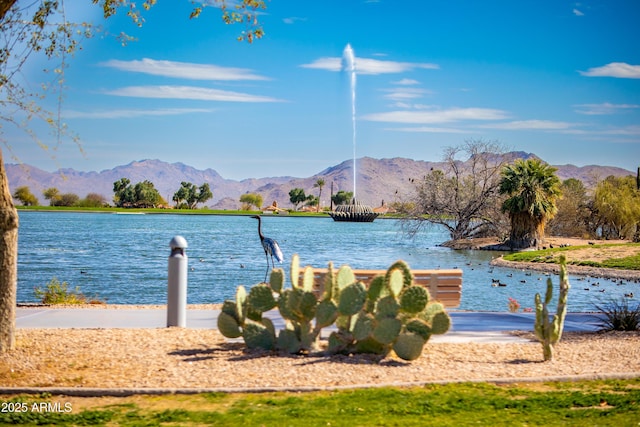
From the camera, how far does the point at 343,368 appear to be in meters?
9.68

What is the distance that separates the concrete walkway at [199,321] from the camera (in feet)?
40.8

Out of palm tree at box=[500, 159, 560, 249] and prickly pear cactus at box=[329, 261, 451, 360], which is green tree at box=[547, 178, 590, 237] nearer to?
palm tree at box=[500, 159, 560, 249]

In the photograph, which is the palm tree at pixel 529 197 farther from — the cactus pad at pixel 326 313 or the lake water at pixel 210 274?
the cactus pad at pixel 326 313

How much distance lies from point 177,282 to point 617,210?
5419cm

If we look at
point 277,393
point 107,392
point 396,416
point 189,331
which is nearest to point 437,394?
point 396,416

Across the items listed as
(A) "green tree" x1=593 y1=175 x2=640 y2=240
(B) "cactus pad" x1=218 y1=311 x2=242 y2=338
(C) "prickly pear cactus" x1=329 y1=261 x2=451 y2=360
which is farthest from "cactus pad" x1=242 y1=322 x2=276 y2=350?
(A) "green tree" x1=593 y1=175 x2=640 y2=240

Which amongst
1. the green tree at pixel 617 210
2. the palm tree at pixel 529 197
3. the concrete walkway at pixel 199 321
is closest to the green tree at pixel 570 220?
the green tree at pixel 617 210

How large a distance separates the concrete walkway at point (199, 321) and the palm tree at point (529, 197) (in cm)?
3784

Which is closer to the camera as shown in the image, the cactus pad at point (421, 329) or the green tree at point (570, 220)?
the cactus pad at point (421, 329)

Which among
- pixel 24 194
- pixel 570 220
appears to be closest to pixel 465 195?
pixel 570 220

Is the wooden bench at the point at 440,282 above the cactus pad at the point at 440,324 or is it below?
above

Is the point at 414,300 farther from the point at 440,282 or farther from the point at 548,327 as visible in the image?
the point at 440,282

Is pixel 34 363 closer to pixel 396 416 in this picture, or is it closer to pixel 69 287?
pixel 396 416

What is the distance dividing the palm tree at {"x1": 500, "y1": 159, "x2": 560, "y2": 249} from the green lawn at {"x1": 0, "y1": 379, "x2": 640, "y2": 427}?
4428cm
